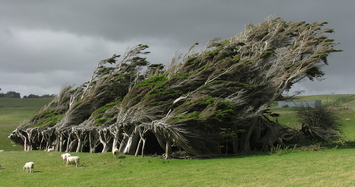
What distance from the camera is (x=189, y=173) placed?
13.8 m

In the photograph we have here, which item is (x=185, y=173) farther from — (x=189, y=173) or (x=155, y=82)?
(x=155, y=82)

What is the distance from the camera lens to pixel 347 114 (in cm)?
5081

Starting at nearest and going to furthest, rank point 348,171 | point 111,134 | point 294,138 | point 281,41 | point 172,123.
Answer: point 348,171 < point 172,123 < point 111,134 < point 294,138 < point 281,41

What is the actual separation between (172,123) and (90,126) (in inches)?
370

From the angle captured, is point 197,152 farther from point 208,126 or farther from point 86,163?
point 86,163

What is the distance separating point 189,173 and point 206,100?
659 centimetres

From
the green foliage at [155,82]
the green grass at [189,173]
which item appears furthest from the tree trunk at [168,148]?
the green foliage at [155,82]

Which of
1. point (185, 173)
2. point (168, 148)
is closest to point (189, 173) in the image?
point (185, 173)

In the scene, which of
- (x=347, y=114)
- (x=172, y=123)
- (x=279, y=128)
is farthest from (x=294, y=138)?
(x=347, y=114)

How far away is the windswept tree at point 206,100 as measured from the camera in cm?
1894

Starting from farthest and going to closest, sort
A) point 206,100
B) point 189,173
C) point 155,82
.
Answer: point 155,82
point 206,100
point 189,173

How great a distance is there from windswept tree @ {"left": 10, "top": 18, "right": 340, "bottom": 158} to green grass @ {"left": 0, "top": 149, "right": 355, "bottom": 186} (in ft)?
8.48

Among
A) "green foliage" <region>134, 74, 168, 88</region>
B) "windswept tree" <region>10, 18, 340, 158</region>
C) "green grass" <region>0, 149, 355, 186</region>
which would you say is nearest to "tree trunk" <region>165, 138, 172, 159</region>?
"windswept tree" <region>10, 18, 340, 158</region>

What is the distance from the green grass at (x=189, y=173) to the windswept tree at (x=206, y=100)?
8.48 ft
